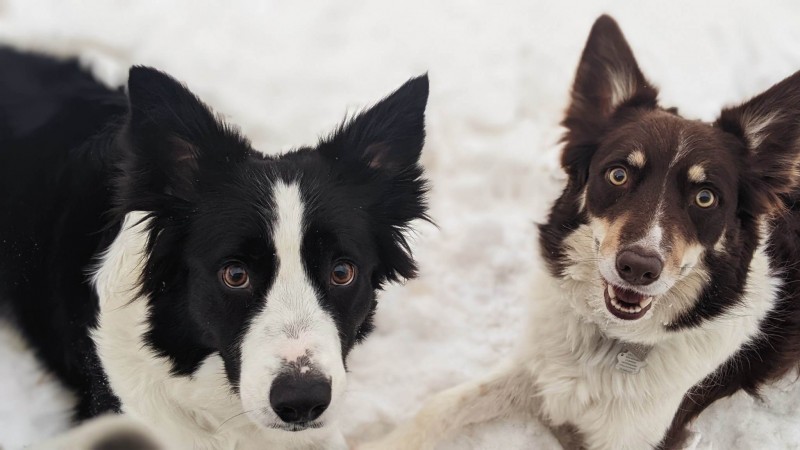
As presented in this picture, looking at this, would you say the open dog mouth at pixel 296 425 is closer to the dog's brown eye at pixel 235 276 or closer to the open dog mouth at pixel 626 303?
the dog's brown eye at pixel 235 276

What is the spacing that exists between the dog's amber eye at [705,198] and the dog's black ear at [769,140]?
239 millimetres

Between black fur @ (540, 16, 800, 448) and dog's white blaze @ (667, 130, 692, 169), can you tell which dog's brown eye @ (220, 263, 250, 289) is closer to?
black fur @ (540, 16, 800, 448)

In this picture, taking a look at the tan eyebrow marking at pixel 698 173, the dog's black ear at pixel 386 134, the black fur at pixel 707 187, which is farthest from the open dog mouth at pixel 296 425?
the tan eyebrow marking at pixel 698 173

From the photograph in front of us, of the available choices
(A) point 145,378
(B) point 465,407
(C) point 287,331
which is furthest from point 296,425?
(B) point 465,407

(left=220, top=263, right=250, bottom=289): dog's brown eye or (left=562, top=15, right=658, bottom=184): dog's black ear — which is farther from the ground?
(left=562, top=15, right=658, bottom=184): dog's black ear

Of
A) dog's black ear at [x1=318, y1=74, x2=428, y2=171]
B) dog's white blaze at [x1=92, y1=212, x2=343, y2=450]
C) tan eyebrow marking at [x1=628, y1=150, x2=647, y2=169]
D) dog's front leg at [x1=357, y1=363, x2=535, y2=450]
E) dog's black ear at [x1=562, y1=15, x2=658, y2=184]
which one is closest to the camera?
dog's black ear at [x1=318, y1=74, x2=428, y2=171]

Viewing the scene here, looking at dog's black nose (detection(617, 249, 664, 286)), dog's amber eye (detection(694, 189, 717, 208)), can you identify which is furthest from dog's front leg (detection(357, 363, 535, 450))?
dog's amber eye (detection(694, 189, 717, 208))

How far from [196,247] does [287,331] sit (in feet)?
1.80

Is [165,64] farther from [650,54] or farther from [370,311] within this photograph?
[650,54]

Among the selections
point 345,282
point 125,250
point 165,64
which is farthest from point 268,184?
point 165,64

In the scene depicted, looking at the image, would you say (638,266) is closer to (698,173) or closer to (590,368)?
(698,173)

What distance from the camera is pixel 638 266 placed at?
279 cm

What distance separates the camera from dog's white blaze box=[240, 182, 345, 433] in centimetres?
232

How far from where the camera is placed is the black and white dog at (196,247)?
7.89ft
